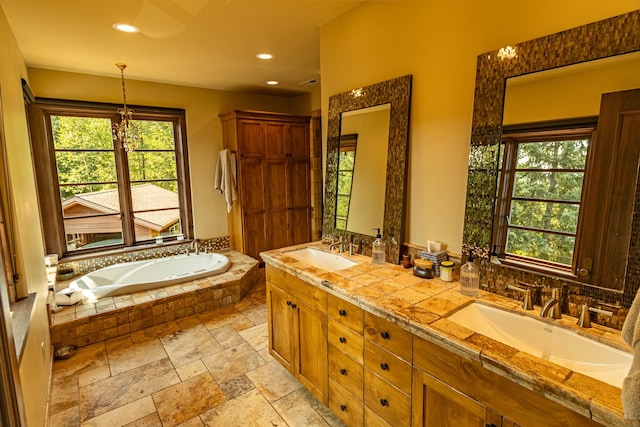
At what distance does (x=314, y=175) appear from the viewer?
5.16 meters

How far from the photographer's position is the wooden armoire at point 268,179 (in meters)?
4.69

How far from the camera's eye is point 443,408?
4.39 ft

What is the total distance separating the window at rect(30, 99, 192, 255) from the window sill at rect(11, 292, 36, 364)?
7.92ft

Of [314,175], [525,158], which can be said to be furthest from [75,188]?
[525,158]

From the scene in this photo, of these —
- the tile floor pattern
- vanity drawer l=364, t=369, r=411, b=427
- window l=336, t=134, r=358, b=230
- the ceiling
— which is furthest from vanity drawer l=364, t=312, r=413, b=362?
the ceiling

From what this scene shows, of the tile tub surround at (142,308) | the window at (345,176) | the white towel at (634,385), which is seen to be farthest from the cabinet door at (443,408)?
the tile tub surround at (142,308)

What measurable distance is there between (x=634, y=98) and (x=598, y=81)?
5.9 inches

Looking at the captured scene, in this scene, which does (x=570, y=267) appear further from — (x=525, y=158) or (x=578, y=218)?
(x=525, y=158)

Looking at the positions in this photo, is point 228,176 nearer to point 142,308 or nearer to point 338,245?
point 142,308

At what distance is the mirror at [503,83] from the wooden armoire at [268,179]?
3.50m

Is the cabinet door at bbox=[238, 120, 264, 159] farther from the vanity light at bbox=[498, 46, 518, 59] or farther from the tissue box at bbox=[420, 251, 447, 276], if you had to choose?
the vanity light at bbox=[498, 46, 518, 59]

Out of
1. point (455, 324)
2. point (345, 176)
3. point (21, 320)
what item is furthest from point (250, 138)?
point (455, 324)

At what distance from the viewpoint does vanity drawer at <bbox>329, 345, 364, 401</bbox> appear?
5.84 feet

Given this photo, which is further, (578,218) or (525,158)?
(525,158)
